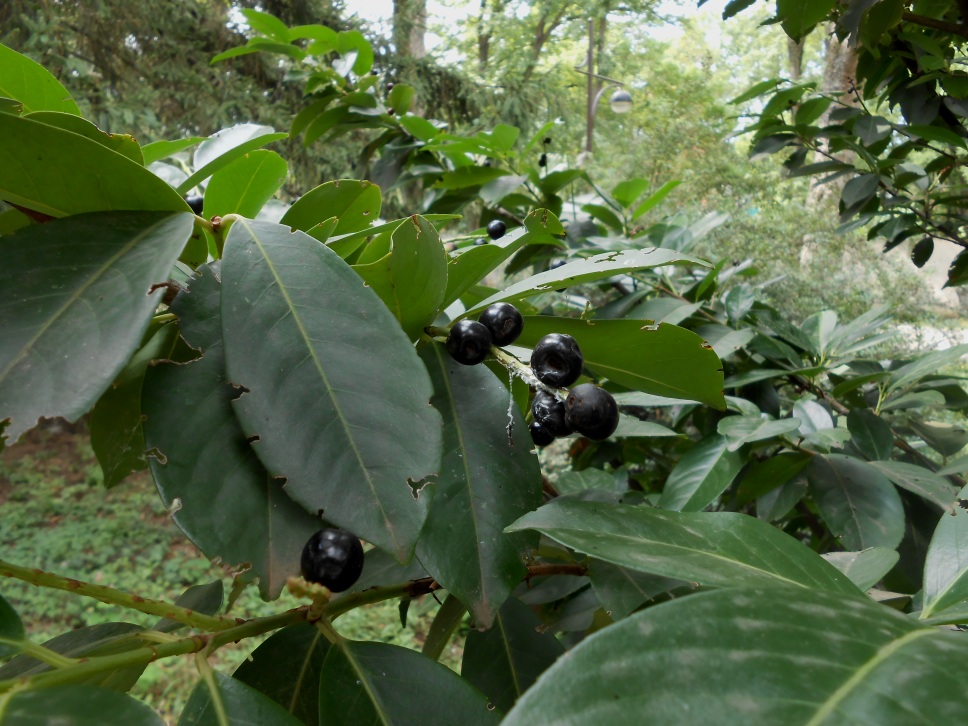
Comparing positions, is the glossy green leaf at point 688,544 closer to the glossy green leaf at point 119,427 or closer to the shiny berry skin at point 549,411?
the shiny berry skin at point 549,411

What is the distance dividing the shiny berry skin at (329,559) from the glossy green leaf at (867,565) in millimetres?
331

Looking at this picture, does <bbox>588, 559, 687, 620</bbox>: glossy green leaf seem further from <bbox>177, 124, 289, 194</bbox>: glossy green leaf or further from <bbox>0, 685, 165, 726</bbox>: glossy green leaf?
<bbox>177, 124, 289, 194</bbox>: glossy green leaf

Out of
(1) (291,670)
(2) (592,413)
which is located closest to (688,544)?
(2) (592,413)

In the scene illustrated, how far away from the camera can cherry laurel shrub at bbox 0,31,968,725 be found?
0.78ft

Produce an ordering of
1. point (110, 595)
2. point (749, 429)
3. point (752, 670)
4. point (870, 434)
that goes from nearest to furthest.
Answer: point (752, 670), point (110, 595), point (749, 429), point (870, 434)

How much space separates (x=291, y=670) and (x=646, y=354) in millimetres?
359

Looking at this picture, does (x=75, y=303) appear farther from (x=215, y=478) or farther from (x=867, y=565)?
(x=867, y=565)

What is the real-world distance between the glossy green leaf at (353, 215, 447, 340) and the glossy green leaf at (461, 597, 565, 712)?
0.27 meters

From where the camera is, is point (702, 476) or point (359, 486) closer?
point (359, 486)

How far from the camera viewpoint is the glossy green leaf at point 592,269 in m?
0.45

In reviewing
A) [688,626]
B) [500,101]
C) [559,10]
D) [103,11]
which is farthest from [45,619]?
[559,10]

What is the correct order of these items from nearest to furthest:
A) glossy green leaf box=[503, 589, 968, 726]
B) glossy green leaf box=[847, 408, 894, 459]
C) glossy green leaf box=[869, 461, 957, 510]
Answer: glossy green leaf box=[503, 589, 968, 726] < glossy green leaf box=[869, 461, 957, 510] < glossy green leaf box=[847, 408, 894, 459]

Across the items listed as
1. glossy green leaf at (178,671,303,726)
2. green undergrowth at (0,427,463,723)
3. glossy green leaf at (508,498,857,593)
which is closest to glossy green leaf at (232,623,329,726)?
glossy green leaf at (178,671,303,726)

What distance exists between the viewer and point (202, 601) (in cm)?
57
